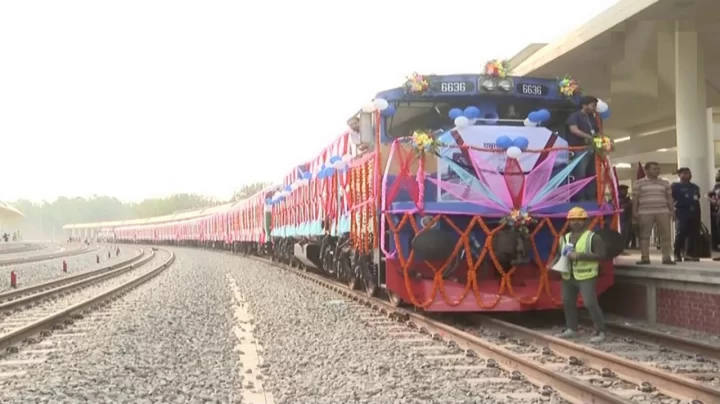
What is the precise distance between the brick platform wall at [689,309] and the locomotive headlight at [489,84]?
3160 millimetres

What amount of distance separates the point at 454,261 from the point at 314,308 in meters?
3.25

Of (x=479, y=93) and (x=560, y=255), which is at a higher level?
(x=479, y=93)

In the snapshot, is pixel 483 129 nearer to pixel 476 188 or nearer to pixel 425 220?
pixel 476 188

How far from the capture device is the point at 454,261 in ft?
29.5

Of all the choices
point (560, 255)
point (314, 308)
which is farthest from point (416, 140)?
point (314, 308)

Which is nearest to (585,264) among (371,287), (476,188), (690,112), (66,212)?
(476,188)

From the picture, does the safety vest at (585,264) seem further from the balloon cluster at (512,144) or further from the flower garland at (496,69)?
the flower garland at (496,69)

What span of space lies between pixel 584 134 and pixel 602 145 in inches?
13.8

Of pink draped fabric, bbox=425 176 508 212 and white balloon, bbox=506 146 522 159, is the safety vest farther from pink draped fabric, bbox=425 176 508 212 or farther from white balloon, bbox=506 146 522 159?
white balloon, bbox=506 146 522 159

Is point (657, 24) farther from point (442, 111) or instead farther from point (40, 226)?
point (40, 226)

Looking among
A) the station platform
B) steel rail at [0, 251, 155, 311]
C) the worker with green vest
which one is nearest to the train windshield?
the worker with green vest

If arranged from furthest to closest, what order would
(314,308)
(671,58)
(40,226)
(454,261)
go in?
(40,226), (671,58), (314,308), (454,261)

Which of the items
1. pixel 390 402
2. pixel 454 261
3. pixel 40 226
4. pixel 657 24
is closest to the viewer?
pixel 390 402

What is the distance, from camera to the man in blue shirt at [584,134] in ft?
29.5
